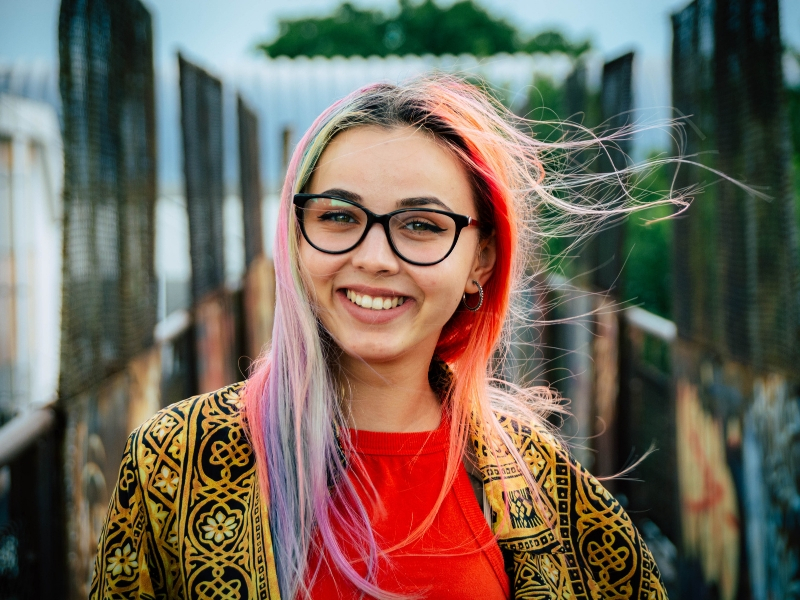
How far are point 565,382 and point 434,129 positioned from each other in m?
4.10

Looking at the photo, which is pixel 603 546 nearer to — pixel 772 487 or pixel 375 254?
pixel 375 254

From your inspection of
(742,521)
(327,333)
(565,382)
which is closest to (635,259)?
(565,382)

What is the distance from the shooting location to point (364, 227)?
155 centimetres

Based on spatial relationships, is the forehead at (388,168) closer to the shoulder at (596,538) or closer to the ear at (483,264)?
the ear at (483,264)

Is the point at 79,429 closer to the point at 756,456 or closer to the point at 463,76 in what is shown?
the point at 463,76

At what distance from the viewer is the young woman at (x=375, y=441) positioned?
4.78 feet

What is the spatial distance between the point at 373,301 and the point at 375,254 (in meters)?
0.10

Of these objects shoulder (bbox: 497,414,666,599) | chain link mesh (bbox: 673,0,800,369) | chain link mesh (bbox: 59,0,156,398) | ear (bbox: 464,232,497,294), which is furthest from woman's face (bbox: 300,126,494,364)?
chain link mesh (bbox: 673,0,800,369)

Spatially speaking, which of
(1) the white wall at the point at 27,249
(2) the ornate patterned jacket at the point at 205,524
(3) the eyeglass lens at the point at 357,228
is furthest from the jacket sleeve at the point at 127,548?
(1) the white wall at the point at 27,249

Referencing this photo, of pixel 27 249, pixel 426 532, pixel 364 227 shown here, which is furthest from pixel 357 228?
pixel 27 249

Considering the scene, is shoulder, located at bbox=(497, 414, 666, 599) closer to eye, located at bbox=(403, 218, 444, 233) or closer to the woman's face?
the woman's face

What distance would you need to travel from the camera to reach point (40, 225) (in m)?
8.73

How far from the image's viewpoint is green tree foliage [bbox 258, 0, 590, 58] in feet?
123

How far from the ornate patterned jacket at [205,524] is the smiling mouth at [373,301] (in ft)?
1.14
